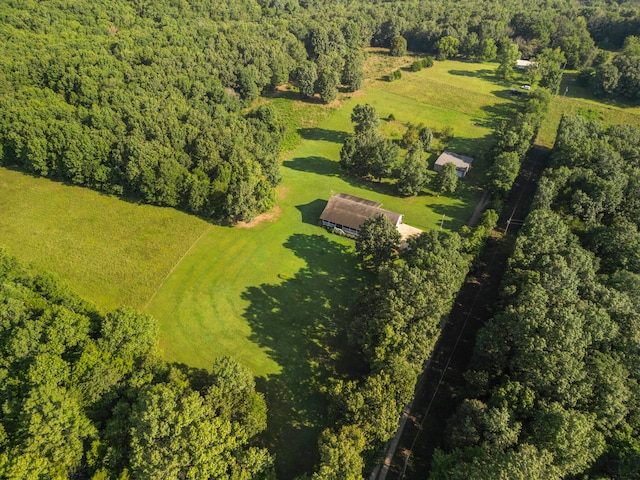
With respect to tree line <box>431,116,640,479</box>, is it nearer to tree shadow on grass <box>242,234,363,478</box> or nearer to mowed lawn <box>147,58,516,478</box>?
tree shadow on grass <box>242,234,363,478</box>

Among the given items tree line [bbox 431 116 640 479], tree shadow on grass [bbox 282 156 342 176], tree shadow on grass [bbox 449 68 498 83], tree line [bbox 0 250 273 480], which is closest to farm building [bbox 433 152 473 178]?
tree shadow on grass [bbox 282 156 342 176]

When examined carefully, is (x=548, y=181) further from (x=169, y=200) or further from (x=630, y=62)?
(x=630, y=62)

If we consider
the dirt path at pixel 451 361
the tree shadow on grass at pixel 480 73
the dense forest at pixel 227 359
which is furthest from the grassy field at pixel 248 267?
the tree shadow on grass at pixel 480 73

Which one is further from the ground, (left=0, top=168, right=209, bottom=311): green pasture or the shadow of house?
the shadow of house

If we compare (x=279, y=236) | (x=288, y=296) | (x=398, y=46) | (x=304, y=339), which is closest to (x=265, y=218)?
(x=279, y=236)

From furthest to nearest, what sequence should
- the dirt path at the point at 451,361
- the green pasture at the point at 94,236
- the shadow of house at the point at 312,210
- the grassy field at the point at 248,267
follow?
the shadow of house at the point at 312,210, the green pasture at the point at 94,236, the grassy field at the point at 248,267, the dirt path at the point at 451,361

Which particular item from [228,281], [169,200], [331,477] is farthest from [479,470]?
[169,200]

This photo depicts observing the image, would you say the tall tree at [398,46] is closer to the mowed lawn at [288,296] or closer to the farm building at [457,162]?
the farm building at [457,162]
